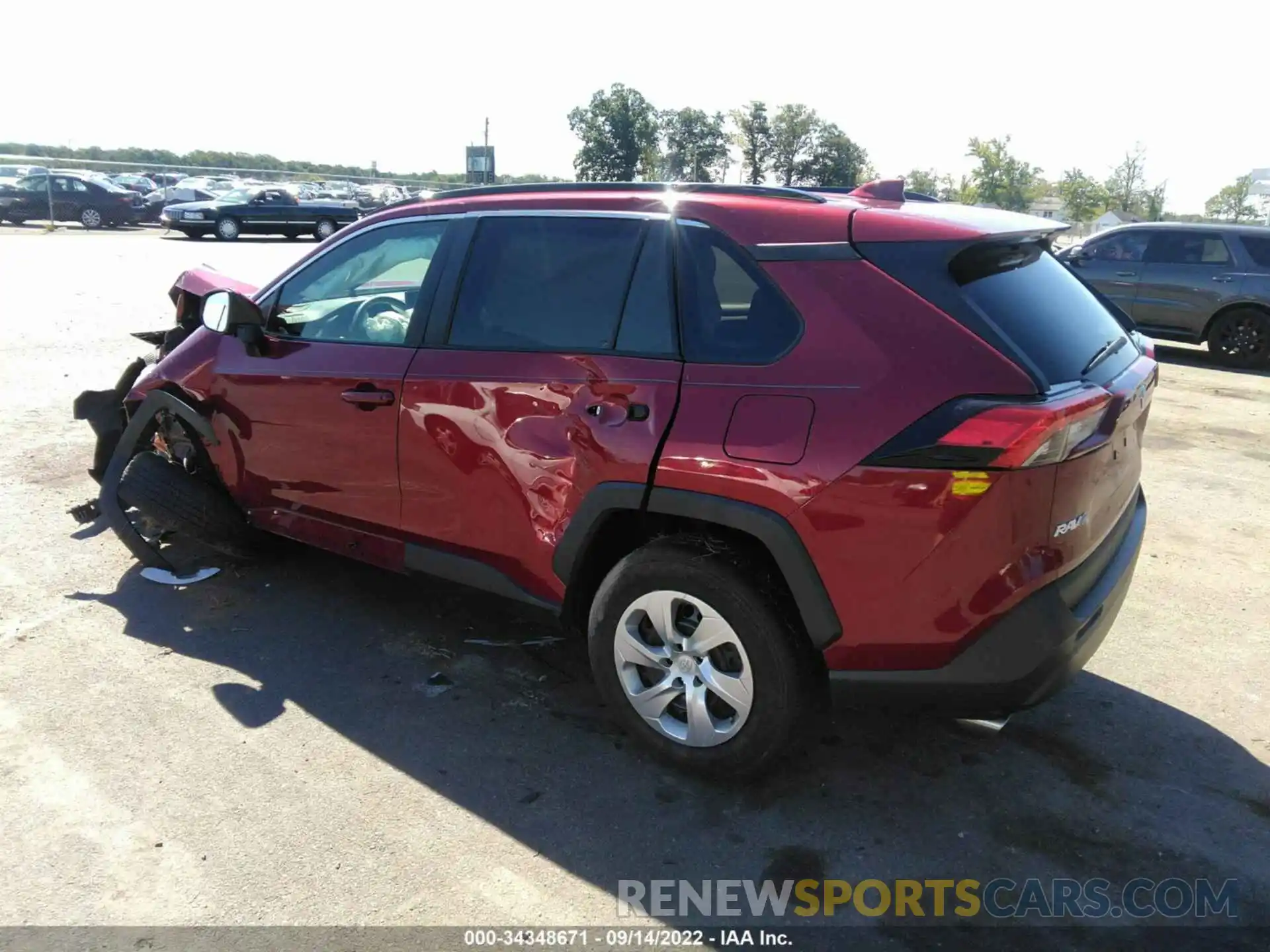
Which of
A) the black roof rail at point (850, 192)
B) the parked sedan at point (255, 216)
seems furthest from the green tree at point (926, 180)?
the black roof rail at point (850, 192)

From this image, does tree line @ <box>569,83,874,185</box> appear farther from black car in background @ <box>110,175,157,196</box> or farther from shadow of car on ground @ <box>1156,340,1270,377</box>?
shadow of car on ground @ <box>1156,340,1270,377</box>

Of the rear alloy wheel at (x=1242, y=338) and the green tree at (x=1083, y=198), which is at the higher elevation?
the green tree at (x=1083, y=198)

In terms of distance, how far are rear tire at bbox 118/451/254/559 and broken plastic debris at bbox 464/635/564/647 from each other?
1.38 metres

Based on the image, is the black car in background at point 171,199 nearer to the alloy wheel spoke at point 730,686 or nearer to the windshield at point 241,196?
the windshield at point 241,196

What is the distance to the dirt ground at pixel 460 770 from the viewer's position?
8.76 feet

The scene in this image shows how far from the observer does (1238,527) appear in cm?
553

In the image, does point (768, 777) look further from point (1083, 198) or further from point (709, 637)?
point (1083, 198)

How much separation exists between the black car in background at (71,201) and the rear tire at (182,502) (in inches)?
1146

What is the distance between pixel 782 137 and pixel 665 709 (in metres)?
54.2

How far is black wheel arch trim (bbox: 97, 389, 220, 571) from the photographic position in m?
4.40

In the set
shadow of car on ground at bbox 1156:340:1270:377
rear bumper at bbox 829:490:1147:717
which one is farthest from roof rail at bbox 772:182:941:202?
shadow of car on ground at bbox 1156:340:1270:377

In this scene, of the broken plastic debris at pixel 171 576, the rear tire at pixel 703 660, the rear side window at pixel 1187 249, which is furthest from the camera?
the rear side window at pixel 1187 249

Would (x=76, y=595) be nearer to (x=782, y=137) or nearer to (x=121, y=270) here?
(x=121, y=270)

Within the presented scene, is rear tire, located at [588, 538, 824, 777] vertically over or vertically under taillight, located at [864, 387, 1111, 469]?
under
